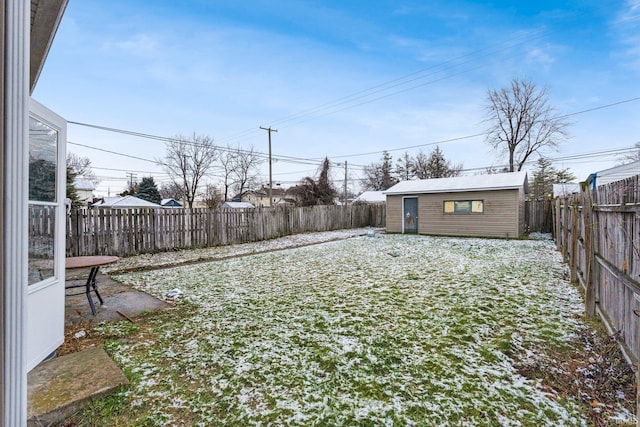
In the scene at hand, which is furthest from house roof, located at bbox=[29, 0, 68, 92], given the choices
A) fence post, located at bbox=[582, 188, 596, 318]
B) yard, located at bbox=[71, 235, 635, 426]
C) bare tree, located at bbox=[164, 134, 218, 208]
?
bare tree, located at bbox=[164, 134, 218, 208]

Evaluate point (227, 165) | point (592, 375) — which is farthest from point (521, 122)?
point (227, 165)

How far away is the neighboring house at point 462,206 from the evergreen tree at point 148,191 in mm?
27063

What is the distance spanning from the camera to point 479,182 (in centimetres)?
1346

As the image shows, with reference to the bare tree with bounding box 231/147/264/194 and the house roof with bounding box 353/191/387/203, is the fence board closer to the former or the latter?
the house roof with bounding box 353/191/387/203

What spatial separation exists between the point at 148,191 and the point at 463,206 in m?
30.9

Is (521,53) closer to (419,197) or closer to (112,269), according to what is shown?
(419,197)

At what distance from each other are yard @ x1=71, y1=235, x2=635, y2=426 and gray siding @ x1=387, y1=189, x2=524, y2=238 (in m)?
7.70

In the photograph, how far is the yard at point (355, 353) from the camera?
6.70 feet

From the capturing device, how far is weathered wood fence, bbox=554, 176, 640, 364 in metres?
2.28

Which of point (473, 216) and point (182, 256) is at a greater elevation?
point (473, 216)

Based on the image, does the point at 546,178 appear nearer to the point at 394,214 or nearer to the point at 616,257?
the point at 394,214

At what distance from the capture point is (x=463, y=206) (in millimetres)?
13477

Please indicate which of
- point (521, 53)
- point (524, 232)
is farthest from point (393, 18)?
point (524, 232)

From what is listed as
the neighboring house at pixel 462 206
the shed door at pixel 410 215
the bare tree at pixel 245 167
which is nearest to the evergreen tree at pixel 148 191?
the bare tree at pixel 245 167
